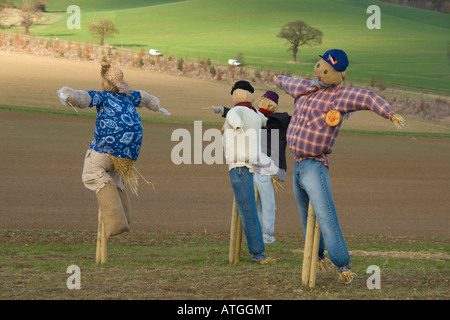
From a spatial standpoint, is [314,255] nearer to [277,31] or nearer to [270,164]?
[270,164]

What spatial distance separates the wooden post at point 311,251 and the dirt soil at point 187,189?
5.86 meters

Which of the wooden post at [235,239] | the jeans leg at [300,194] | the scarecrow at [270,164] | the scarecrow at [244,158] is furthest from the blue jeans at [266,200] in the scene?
the jeans leg at [300,194]

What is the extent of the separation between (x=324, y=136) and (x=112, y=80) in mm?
2833

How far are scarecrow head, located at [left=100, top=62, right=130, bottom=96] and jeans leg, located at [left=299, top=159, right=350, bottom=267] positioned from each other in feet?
8.67

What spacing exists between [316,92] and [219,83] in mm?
42261

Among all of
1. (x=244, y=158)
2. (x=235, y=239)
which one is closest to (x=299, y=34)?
(x=235, y=239)

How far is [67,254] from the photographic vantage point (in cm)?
929

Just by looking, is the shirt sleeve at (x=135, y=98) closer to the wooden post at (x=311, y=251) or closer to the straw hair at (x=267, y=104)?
the straw hair at (x=267, y=104)

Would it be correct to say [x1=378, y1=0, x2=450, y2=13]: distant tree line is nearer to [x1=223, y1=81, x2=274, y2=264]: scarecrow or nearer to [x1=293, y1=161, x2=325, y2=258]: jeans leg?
[x1=223, y1=81, x2=274, y2=264]: scarecrow

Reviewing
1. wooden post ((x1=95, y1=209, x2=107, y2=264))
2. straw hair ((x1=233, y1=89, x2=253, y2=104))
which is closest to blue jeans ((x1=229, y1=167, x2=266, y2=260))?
straw hair ((x1=233, y1=89, x2=253, y2=104))

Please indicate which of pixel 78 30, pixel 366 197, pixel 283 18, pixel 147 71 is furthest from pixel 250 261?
pixel 283 18

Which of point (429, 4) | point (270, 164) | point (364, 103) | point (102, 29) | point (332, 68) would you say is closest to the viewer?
point (364, 103)

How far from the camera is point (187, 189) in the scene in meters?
16.5

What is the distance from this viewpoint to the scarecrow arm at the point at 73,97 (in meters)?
7.55
